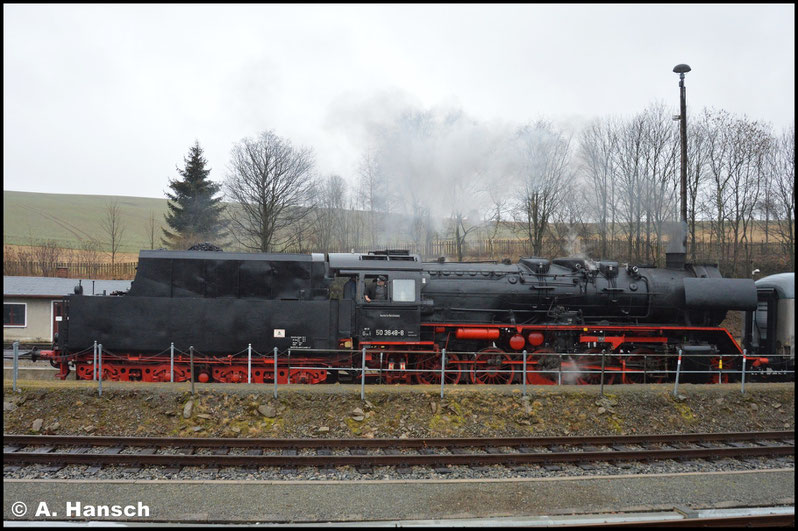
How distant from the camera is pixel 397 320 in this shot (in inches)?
514

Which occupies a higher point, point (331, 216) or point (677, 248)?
point (331, 216)

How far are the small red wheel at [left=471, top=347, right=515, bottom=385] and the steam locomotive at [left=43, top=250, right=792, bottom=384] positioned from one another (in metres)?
0.04

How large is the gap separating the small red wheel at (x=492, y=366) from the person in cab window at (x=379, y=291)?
9.36 ft

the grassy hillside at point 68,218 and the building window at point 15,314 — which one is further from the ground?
the grassy hillside at point 68,218

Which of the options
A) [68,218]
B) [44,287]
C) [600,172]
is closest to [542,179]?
[600,172]

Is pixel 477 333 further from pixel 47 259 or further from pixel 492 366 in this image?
pixel 47 259

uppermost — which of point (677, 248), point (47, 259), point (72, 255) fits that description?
point (72, 255)

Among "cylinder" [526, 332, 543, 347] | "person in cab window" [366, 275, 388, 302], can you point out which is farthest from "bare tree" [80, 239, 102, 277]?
"cylinder" [526, 332, 543, 347]

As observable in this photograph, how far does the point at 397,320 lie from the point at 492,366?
2820mm

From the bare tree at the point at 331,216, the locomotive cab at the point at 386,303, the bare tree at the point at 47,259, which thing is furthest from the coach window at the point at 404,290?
the bare tree at the point at 47,259

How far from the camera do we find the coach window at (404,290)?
13.1 metres

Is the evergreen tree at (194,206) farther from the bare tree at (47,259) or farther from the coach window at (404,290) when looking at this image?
the coach window at (404,290)

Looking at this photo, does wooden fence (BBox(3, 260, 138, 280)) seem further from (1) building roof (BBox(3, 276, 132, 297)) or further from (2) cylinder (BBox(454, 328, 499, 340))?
(2) cylinder (BBox(454, 328, 499, 340))

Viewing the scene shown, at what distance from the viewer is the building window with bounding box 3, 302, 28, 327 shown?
20750 millimetres
